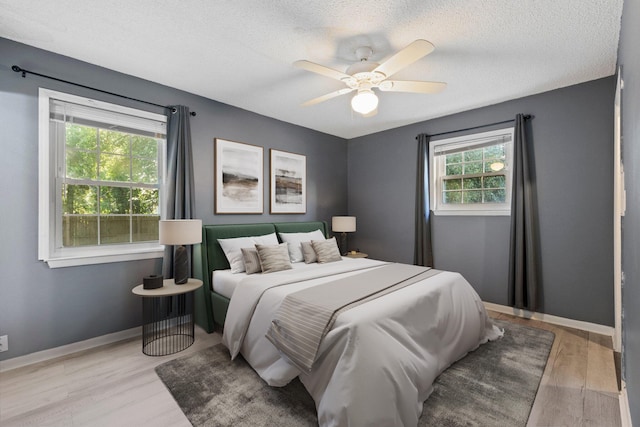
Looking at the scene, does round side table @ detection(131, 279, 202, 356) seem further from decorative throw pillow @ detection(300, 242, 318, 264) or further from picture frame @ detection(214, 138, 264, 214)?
decorative throw pillow @ detection(300, 242, 318, 264)

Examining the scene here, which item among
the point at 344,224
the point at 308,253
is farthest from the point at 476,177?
the point at 308,253

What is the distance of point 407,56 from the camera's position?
205 cm

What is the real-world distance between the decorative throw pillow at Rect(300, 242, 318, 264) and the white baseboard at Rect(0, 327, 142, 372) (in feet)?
6.44

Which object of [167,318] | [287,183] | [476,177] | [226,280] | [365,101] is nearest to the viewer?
[365,101]

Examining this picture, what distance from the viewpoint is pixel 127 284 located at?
2969mm

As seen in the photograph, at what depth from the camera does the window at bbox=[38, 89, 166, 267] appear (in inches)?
102

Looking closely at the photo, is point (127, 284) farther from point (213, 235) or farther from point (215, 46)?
point (215, 46)

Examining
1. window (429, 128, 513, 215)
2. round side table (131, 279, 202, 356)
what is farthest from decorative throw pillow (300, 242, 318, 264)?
window (429, 128, 513, 215)

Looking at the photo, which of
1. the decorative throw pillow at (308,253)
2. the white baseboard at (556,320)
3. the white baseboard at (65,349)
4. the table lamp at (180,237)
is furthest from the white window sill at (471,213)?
the white baseboard at (65,349)

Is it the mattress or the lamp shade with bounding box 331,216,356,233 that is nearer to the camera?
the mattress

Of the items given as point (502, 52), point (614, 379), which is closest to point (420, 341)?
point (614, 379)

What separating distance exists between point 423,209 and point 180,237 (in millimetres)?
3283

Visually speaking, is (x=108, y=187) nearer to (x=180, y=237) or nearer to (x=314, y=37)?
(x=180, y=237)

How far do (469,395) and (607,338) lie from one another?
6.82ft
